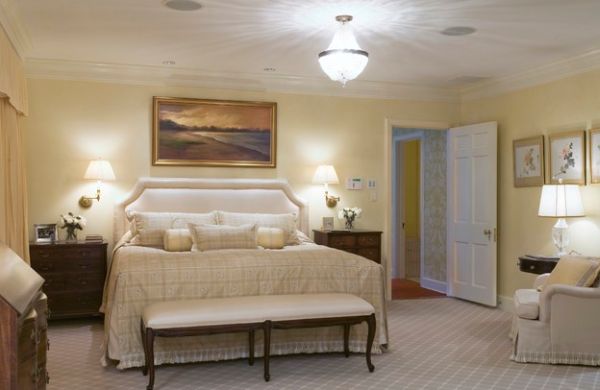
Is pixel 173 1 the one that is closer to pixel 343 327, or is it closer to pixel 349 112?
pixel 343 327

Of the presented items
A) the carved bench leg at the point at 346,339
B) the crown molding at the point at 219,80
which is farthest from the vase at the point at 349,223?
the carved bench leg at the point at 346,339

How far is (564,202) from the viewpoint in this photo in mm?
5383

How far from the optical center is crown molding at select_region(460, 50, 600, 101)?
5.56 m

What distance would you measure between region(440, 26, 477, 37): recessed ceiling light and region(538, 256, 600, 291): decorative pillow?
2070 mm

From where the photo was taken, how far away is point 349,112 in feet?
23.3

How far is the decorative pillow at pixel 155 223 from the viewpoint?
5.69 metres

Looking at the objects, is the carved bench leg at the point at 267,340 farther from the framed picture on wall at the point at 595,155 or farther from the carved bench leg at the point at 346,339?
the framed picture on wall at the point at 595,155

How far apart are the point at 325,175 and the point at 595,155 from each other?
9.24ft

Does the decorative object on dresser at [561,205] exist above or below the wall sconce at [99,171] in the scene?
below

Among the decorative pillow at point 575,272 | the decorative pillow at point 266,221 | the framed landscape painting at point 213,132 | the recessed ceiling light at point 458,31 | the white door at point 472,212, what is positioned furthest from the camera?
the white door at point 472,212

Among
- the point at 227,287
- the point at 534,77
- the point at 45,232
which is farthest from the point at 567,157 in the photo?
the point at 45,232

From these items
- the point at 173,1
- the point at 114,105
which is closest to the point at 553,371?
the point at 173,1

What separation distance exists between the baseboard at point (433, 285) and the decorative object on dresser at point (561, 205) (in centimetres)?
241

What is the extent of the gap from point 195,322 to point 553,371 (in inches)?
104
